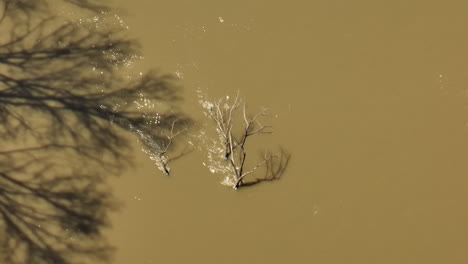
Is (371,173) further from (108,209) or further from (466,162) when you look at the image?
(108,209)

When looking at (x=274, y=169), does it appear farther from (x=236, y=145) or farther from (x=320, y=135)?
(x=320, y=135)

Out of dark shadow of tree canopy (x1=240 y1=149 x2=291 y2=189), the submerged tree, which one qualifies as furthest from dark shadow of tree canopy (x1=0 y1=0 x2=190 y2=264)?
dark shadow of tree canopy (x1=240 y1=149 x2=291 y2=189)

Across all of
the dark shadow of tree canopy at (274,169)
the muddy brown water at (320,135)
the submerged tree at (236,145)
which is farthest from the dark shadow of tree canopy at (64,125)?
the dark shadow of tree canopy at (274,169)

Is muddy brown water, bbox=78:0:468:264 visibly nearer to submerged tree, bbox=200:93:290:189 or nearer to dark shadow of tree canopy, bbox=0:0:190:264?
submerged tree, bbox=200:93:290:189

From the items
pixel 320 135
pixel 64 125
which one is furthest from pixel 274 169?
pixel 64 125

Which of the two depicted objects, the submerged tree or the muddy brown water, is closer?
the muddy brown water

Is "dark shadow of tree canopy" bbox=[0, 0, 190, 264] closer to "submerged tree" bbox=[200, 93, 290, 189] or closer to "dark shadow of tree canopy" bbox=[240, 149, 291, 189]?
"submerged tree" bbox=[200, 93, 290, 189]
